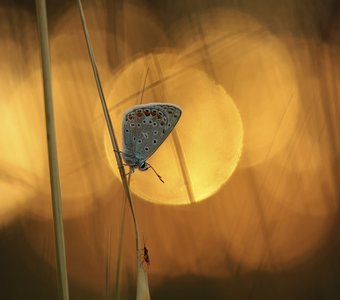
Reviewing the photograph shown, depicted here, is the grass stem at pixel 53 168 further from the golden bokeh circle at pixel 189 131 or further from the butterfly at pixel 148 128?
the golden bokeh circle at pixel 189 131

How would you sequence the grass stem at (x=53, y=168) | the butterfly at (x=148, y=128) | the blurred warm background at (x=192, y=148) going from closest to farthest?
the grass stem at (x=53, y=168) → the butterfly at (x=148, y=128) → the blurred warm background at (x=192, y=148)

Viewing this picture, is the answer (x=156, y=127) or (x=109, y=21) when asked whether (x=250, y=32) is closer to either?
(x=109, y=21)

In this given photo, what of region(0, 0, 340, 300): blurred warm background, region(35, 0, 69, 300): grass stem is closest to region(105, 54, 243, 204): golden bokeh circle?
region(0, 0, 340, 300): blurred warm background

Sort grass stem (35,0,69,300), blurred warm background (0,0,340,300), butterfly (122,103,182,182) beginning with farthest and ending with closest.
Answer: blurred warm background (0,0,340,300) < butterfly (122,103,182,182) < grass stem (35,0,69,300)

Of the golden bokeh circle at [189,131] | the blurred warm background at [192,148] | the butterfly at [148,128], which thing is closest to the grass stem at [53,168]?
the butterfly at [148,128]

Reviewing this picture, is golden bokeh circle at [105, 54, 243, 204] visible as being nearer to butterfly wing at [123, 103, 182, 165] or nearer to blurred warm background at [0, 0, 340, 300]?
blurred warm background at [0, 0, 340, 300]

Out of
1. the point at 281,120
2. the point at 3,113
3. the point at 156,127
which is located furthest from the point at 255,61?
the point at 156,127

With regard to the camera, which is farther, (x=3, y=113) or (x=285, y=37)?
(x=285, y=37)
